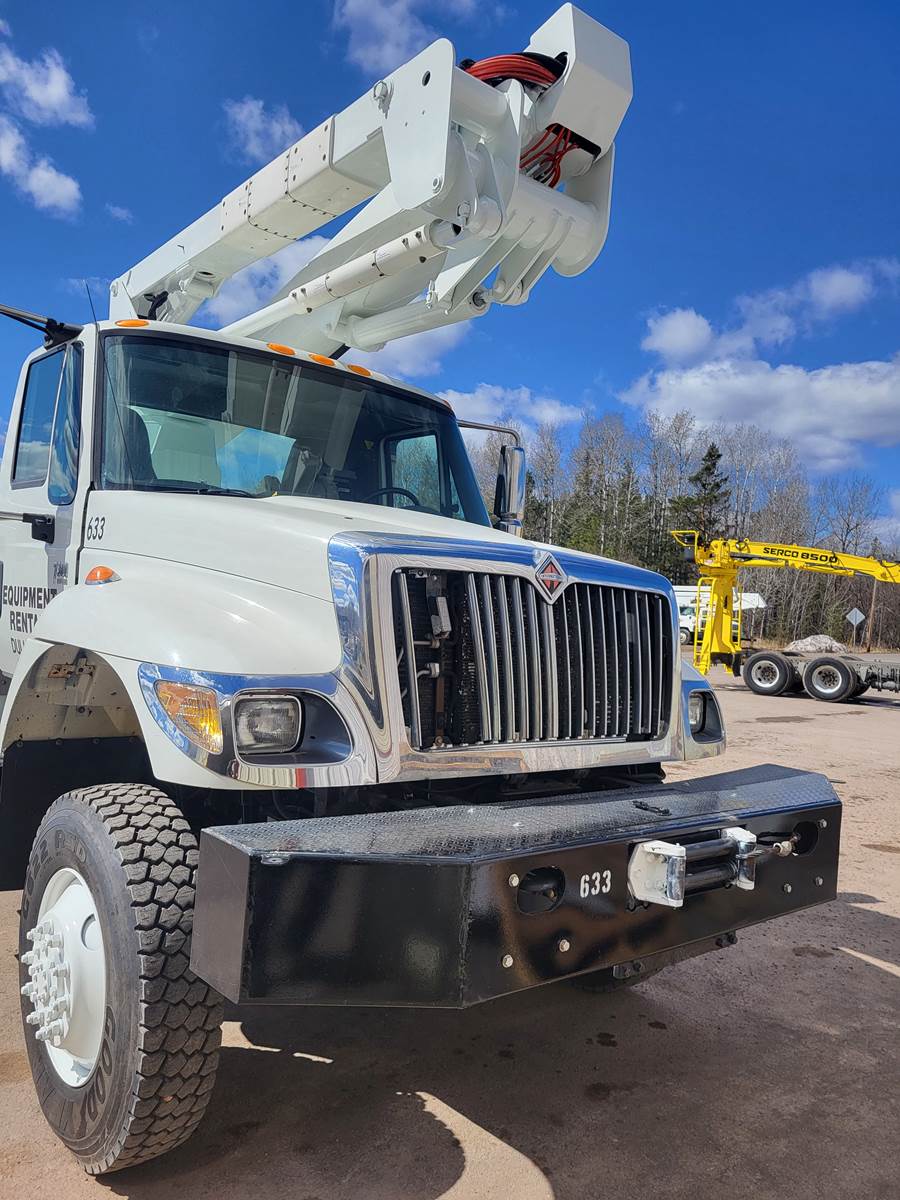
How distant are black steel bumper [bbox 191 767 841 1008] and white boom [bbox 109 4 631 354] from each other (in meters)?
2.71

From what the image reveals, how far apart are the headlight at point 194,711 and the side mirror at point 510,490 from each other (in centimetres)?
281

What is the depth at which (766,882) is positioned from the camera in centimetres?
291

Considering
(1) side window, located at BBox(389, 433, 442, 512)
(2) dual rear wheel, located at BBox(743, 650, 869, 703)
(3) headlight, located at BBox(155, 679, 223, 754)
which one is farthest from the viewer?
(2) dual rear wheel, located at BBox(743, 650, 869, 703)

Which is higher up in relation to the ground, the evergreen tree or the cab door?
the evergreen tree

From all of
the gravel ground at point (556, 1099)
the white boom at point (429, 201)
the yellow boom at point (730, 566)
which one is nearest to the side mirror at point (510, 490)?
the white boom at point (429, 201)

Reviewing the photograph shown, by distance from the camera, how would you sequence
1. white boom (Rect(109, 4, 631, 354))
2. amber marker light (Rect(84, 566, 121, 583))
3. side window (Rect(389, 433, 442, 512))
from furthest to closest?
side window (Rect(389, 433, 442, 512)) → white boom (Rect(109, 4, 631, 354)) → amber marker light (Rect(84, 566, 121, 583))

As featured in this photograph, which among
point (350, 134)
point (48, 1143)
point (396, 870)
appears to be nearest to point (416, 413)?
point (350, 134)

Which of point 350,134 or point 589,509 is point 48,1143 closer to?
point 350,134

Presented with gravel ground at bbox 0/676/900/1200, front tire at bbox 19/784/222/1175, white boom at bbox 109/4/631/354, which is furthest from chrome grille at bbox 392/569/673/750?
white boom at bbox 109/4/631/354

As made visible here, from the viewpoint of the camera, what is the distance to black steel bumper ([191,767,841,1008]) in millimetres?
2033

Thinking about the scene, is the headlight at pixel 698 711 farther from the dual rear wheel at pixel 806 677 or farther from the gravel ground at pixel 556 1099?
the dual rear wheel at pixel 806 677

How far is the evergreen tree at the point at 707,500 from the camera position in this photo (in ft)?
175

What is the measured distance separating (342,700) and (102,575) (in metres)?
1.28

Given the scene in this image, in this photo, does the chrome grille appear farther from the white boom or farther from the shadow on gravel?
the white boom
